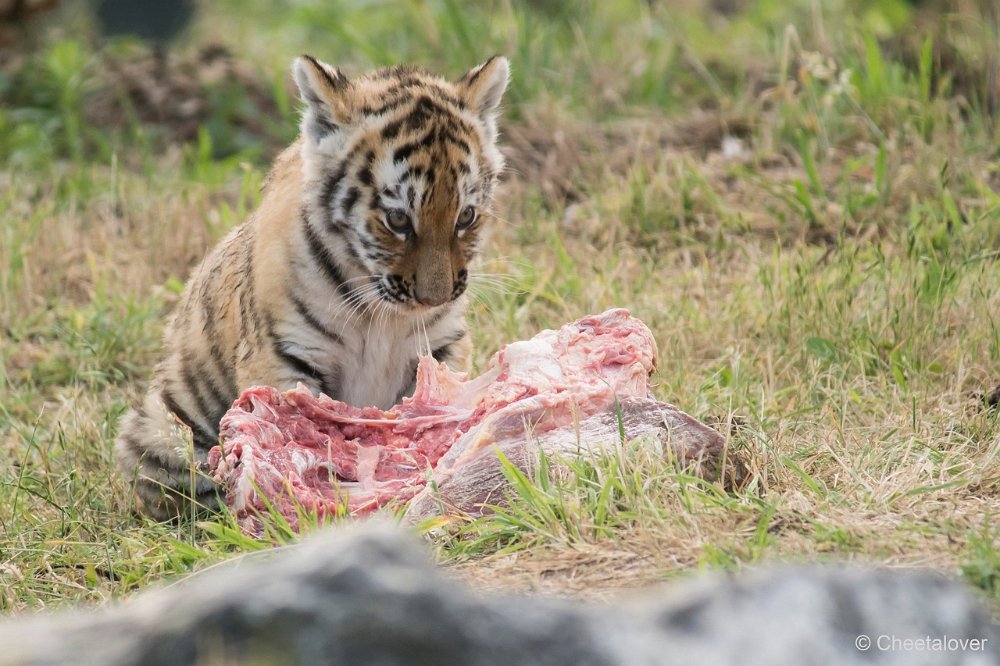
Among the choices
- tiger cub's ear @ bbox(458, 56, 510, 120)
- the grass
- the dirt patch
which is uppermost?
tiger cub's ear @ bbox(458, 56, 510, 120)

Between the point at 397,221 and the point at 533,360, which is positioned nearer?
the point at 533,360

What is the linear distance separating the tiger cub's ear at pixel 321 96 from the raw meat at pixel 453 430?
0.91 meters

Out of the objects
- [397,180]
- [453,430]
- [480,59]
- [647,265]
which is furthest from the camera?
[480,59]

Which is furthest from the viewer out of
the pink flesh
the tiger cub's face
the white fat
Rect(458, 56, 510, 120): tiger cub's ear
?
Rect(458, 56, 510, 120): tiger cub's ear

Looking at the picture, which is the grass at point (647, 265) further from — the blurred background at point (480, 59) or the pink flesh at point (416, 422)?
the pink flesh at point (416, 422)

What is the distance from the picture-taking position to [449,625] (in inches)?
74.3

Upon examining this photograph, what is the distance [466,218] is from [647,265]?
6.25ft

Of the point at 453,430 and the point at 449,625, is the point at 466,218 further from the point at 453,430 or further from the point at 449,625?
the point at 449,625

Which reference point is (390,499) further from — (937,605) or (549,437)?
(937,605)

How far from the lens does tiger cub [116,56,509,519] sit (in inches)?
173

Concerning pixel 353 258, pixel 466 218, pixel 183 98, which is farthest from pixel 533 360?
pixel 183 98

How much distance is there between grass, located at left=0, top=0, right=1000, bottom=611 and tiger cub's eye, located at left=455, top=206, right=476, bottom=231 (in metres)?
Answer: 1.01

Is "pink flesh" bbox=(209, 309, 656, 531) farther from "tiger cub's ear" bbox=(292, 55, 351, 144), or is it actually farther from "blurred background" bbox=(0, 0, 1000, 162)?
"blurred background" bbox=(0, 0, 1000, 162)

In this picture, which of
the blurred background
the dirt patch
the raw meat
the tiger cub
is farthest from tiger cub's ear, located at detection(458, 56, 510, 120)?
the dirt patch
